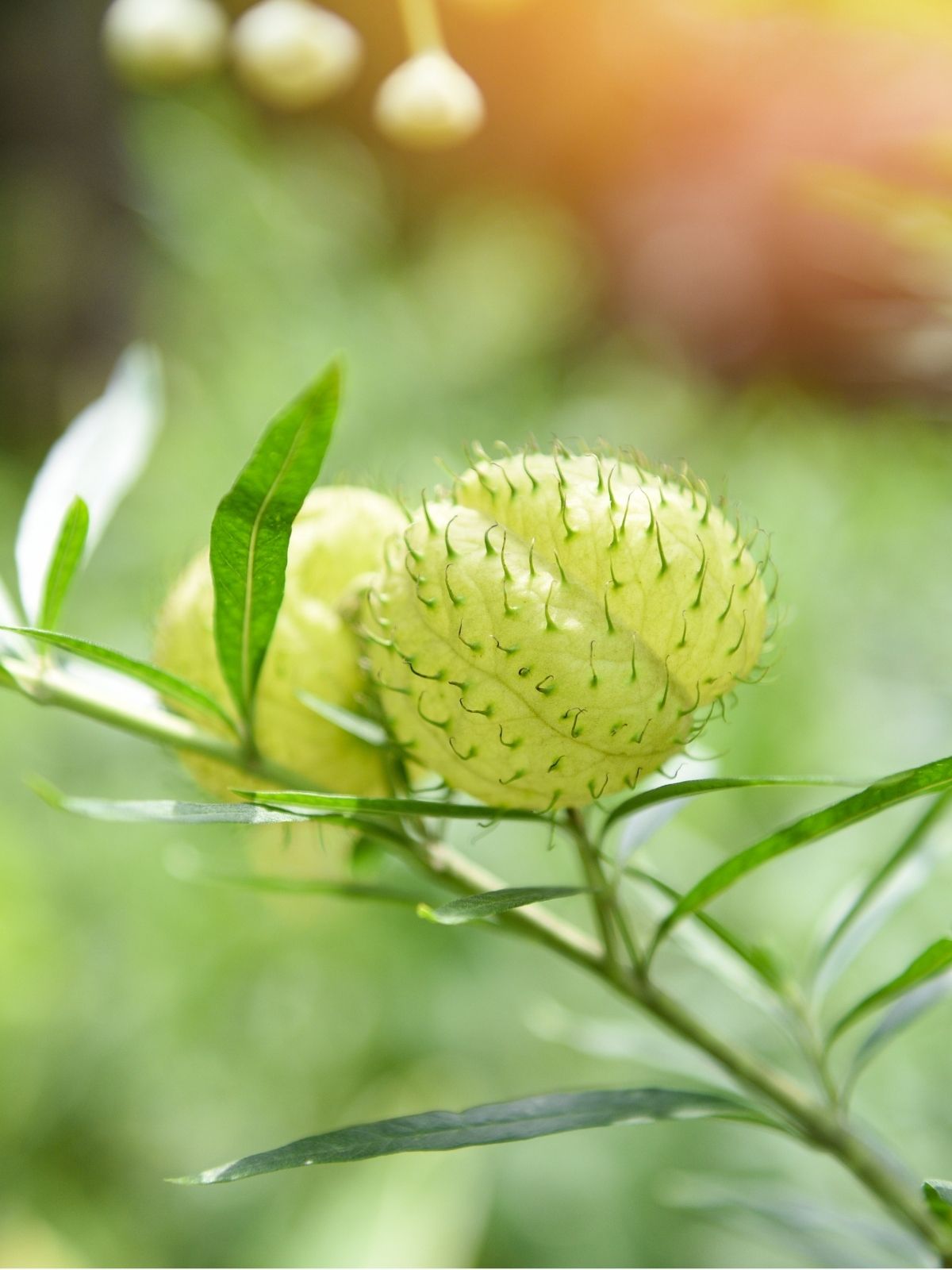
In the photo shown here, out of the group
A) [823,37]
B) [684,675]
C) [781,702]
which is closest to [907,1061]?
[781,702]

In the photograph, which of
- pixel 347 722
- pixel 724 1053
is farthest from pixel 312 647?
pixel 724 1053

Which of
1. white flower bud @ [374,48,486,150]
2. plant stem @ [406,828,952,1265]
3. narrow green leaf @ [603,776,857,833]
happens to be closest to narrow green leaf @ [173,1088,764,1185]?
plant stem @ [406,828,952,1265]

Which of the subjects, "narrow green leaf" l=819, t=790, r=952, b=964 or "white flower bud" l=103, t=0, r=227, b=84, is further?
"white flower bud" l=103, t=0, r=227, b=84

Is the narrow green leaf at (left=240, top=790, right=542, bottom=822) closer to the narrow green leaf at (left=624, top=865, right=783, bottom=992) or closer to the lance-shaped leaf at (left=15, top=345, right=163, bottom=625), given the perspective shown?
the narrow green leaf at (left=624, top=865, right=783, bottom=992)

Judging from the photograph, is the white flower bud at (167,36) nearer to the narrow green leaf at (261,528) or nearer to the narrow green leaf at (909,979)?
the narrow green leaf at (261,528)

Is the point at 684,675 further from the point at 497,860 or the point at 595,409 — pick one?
the point at 595,409

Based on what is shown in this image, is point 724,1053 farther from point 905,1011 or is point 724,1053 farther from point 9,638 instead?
point 9,638
